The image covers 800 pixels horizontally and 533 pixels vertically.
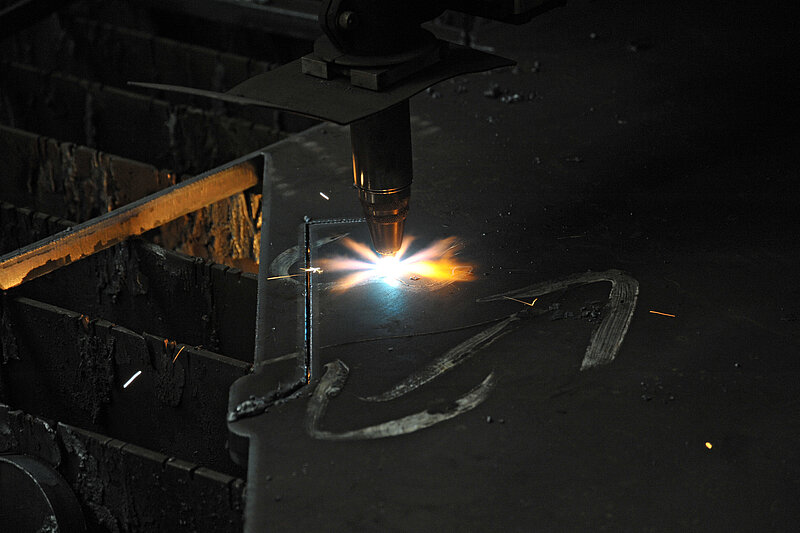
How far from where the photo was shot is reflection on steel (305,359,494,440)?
1.75 metres

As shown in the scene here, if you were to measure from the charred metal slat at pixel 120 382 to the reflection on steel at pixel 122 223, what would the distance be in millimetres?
92

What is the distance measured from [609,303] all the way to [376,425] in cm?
58

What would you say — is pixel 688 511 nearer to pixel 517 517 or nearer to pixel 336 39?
pixel 517 517

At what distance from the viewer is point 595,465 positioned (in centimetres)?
167

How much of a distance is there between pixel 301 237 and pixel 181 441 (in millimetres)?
523

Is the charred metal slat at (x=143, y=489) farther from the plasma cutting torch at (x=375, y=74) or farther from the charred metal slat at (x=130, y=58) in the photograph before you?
the charred metal slat at (x=130, y=58)

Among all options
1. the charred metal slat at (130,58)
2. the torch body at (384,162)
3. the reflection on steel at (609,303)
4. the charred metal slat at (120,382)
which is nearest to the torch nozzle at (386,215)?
the torch body at (384,162)

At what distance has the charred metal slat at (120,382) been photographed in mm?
2207

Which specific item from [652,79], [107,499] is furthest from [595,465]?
[652,79]

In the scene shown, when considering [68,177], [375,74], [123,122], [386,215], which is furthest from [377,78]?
[123,122]

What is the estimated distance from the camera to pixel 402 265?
2252 millimetres

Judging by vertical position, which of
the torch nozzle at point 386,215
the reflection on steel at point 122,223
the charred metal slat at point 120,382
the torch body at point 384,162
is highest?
the torch body at point 384,162

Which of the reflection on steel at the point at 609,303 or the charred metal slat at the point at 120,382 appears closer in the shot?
the reflection on steel at the point at 609,303

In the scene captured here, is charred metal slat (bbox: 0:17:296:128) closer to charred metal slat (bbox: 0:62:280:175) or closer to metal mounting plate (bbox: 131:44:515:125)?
charred metal slat (bbox: 0:62:280:175)
